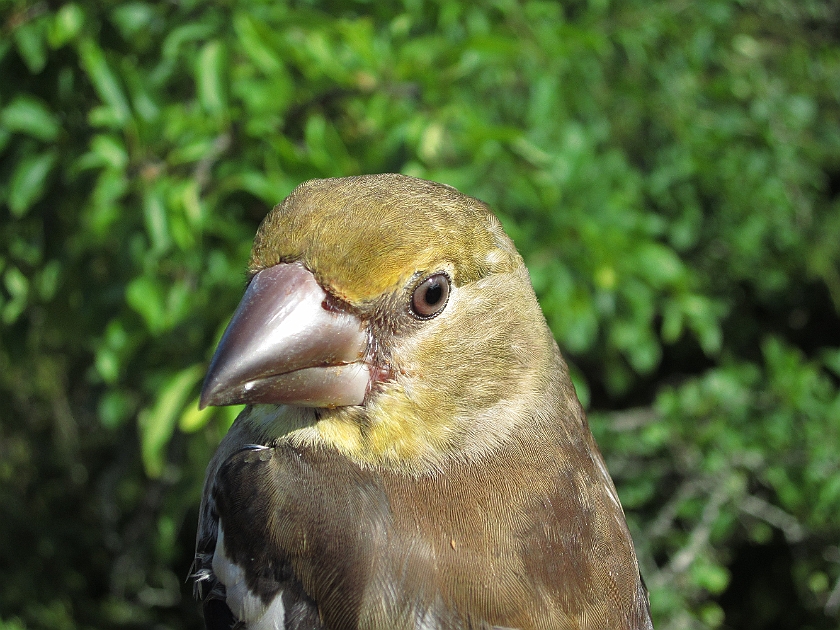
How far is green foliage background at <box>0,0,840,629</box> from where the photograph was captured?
2.42 m

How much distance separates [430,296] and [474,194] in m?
1.23

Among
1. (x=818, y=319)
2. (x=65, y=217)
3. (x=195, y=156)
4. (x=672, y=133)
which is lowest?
(x=818, y=319)

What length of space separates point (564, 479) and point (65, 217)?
1.92m

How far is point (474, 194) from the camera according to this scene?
2.81 m

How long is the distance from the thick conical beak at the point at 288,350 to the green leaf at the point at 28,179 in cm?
116

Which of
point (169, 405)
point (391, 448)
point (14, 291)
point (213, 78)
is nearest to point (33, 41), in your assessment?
point (213, 78)

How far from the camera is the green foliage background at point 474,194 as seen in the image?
2416 mm

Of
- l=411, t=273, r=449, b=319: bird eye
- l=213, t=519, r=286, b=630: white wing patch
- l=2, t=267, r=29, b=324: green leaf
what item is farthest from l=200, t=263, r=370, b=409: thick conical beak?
l=2, t=267, r=29, b=324: green leaf

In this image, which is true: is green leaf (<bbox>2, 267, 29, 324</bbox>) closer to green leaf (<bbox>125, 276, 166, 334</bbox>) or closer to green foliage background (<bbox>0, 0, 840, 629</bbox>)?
green foliage background (<bbox>0, 0, 840, 629</bbox>)

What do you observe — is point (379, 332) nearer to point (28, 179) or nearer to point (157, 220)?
point (157, 220)

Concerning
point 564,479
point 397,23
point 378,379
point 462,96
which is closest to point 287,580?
point 378,379

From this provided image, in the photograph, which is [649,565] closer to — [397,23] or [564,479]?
[564,479]

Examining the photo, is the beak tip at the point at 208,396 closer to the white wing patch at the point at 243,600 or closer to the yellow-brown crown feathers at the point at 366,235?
the yellow-brown crown feathers at the point at 366,235

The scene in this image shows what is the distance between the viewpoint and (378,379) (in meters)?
1.63
